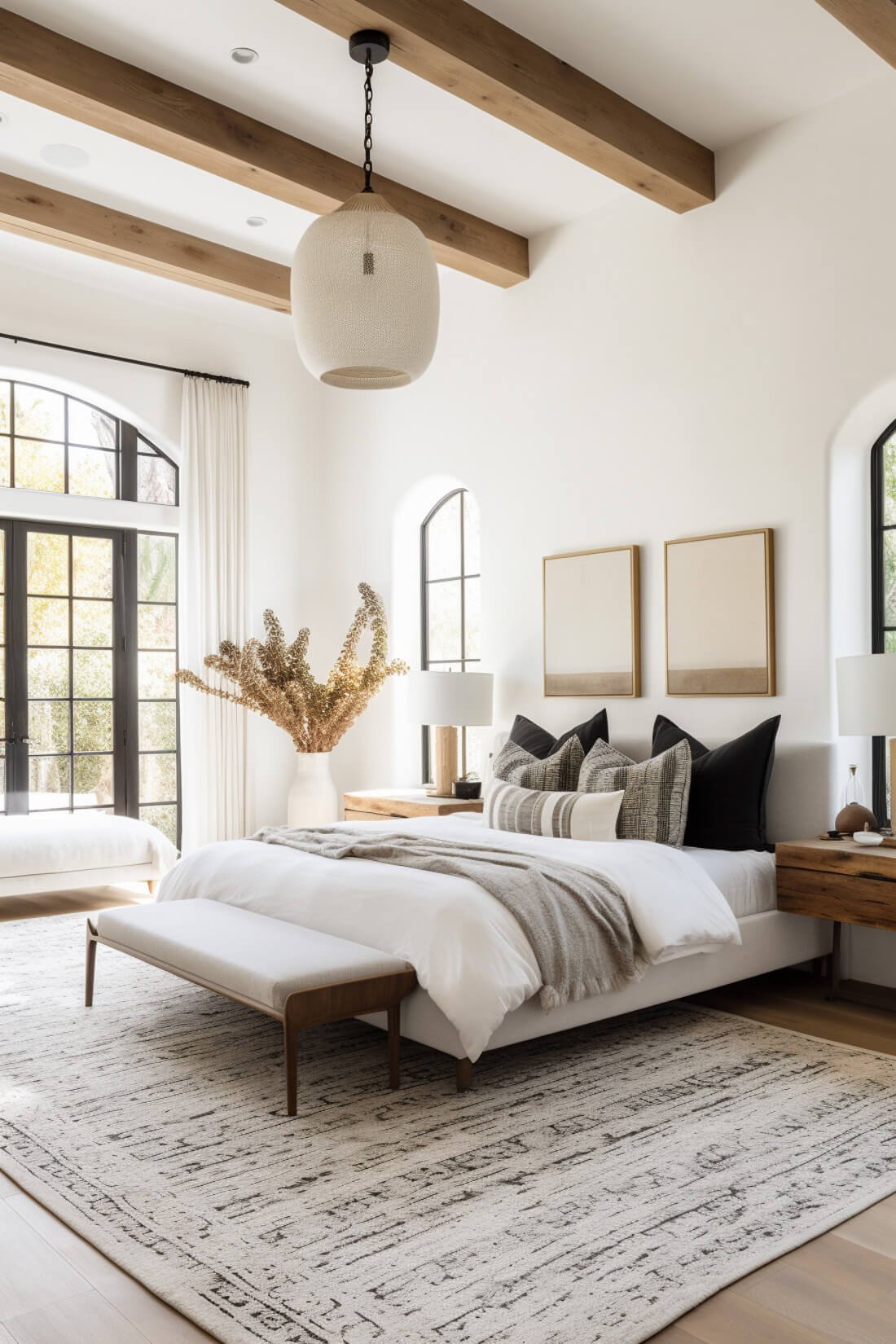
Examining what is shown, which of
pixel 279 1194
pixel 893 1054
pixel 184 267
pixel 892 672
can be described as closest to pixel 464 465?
pixel 184 267

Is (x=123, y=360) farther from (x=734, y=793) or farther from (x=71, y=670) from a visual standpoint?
(x=734, y=793)

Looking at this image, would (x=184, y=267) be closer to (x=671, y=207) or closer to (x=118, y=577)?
(x=118, y=577)

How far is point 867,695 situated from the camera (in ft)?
12.8

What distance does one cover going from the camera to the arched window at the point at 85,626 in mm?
6250

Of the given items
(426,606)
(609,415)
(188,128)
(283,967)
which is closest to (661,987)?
(283,967)

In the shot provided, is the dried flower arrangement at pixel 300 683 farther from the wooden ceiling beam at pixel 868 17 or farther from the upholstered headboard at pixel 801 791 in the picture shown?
the wooden ceiling beam at pixel 868 17

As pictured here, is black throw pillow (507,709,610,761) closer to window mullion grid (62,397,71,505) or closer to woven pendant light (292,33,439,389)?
woven pendant light (292,33,439,389)

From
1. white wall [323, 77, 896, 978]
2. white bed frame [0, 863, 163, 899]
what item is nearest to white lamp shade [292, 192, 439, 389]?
white wall [323, 77, 896, 978]

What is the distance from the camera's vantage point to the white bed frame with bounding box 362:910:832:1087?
3.16 metres

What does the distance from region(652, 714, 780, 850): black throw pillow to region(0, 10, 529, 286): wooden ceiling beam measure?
9.31ft

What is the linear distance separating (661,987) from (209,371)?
4.88m

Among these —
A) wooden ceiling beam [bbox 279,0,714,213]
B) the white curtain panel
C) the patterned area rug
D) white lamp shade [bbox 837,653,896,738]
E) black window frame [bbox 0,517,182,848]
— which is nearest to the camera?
the patterned area rug

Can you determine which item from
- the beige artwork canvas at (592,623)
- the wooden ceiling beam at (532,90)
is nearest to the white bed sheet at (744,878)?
the beige artwork canvas at (592,623)

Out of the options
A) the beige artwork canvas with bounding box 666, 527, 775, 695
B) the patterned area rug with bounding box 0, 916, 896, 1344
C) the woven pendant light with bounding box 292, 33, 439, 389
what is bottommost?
the patterned area rug with bounding box 0, 916, 896, 1344
